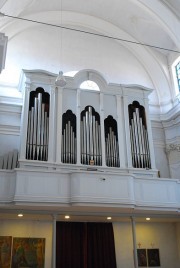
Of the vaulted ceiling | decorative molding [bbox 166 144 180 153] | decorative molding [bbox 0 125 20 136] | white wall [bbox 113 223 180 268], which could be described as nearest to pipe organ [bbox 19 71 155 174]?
decorative molding [bbox 0 125 20 136]

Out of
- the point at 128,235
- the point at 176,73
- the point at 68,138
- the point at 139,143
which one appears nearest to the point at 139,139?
the point at 139,143

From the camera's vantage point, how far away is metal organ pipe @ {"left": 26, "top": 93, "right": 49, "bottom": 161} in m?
10.8

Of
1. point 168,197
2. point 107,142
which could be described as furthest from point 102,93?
point 168,197

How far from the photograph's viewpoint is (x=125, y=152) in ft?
38.6

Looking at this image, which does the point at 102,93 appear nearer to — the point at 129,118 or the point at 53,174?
the point at 129,118

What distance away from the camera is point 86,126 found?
38.5 feet

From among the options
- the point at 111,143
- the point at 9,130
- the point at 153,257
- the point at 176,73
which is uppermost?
the point at 176,73

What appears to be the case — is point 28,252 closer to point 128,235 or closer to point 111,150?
point 128,235

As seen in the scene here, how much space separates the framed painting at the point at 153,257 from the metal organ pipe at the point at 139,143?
3.41 meters

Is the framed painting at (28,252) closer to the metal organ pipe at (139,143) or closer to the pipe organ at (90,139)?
Answer: the pipe organ at (90,139)

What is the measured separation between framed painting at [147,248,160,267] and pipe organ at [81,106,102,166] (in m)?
4.20

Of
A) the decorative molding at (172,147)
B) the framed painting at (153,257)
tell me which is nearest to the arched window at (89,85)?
the decorative molding at (172,147)

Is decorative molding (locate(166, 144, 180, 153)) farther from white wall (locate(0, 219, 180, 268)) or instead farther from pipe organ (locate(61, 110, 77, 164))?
pipe organ (locate(61, 110, 77, 164))

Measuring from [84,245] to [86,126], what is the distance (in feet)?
14.4
